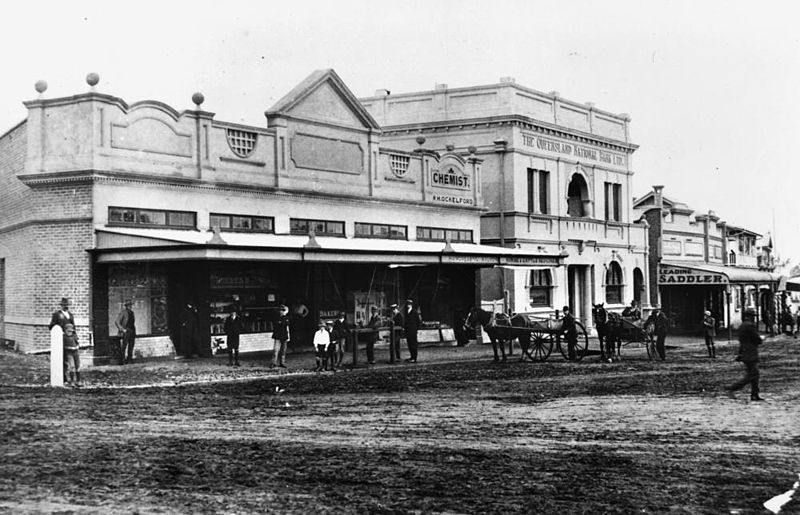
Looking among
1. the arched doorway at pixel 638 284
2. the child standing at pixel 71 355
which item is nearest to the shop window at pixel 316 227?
the child standing at pixel 71 355

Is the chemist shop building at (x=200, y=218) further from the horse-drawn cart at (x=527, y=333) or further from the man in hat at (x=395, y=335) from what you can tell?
the horse-drawn cart at (x=527, y=333)

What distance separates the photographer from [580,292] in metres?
39.5

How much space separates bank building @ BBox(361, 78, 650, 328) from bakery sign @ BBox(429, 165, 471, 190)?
0.19 m

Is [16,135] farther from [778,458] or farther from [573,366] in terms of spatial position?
[778,458]

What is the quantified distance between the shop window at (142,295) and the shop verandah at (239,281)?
2cm

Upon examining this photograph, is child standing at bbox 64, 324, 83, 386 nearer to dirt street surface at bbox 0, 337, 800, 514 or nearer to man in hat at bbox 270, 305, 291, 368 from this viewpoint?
dirt street surface at bbox 0, 337, 800, 514

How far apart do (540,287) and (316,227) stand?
1320 cm

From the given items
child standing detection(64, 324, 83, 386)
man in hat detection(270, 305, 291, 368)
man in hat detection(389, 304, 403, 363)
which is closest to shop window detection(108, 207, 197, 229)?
man in hat detection(270, 305, 291, 368)

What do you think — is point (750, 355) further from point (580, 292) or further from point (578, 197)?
point (578, 197)

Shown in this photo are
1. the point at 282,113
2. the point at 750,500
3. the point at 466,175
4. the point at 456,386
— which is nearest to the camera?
the point at 750,500

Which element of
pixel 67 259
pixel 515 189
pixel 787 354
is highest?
pixel 515 189

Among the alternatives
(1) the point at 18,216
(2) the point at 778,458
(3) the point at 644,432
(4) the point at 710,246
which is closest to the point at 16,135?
(1) the point at 18,216

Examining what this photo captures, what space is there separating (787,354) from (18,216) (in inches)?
911

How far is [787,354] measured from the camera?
2811 centimetres
